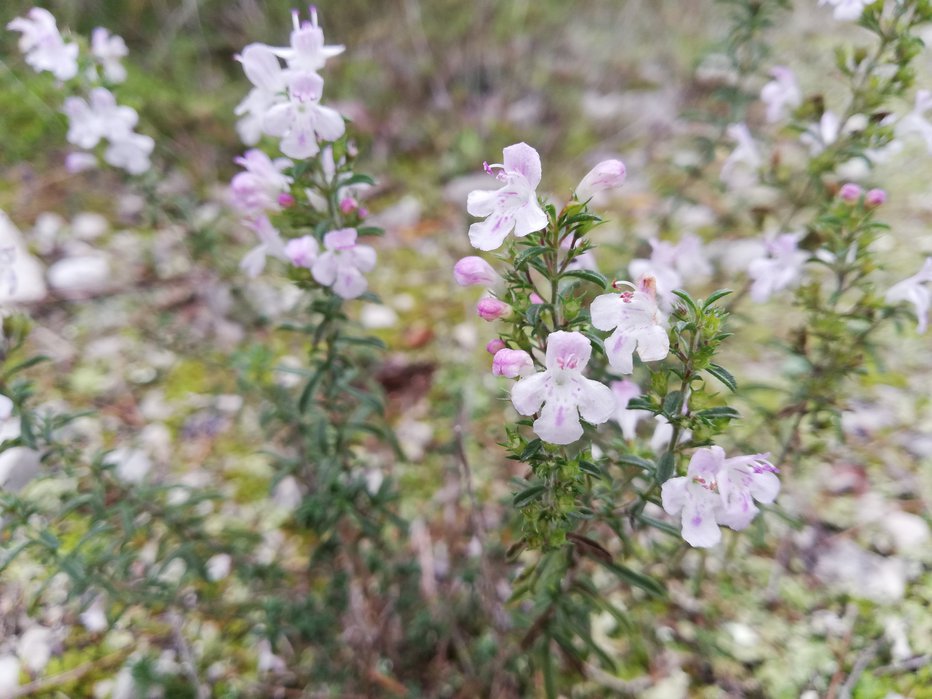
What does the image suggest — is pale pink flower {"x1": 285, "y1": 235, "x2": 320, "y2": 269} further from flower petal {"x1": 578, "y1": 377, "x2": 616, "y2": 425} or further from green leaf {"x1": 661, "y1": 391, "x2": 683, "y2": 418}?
green leaf {"x1": 661, "y1": 391, "x2": 683, "y2": 418}

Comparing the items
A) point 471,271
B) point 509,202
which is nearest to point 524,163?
point 509,202

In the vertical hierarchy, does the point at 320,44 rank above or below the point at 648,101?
above

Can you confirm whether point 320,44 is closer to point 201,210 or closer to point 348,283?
point 348,283

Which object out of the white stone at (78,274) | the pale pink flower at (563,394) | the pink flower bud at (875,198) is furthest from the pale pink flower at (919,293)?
the white stone at (78,274)

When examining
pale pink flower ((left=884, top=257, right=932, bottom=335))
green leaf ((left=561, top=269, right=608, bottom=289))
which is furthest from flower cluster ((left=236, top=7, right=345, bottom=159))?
pale pink flower ((left=884, top=257, right=932, bottom=335))

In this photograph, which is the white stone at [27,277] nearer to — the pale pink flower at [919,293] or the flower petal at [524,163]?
the flower petal at [524,163]

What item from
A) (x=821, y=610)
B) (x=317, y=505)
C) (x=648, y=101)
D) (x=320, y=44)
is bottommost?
(x=821, y=610)

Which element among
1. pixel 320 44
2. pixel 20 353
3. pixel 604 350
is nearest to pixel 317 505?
pixel 604 350
